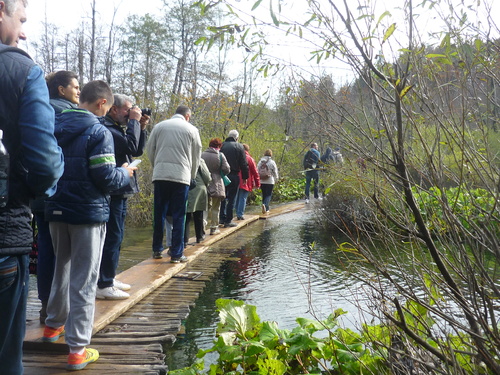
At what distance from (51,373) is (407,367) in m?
2.38

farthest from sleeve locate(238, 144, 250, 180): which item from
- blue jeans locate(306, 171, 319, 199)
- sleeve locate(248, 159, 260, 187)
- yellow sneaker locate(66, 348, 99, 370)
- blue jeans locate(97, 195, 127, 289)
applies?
yellow sneaker locate(66, 348, 99, 370)

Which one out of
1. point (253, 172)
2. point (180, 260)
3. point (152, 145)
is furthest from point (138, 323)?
point (253, 172)

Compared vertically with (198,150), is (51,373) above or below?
below

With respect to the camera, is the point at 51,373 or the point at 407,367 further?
the point at 51,373

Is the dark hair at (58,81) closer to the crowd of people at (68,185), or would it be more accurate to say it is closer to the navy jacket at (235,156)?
the crowd of people at (68,185)

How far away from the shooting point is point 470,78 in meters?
2.52

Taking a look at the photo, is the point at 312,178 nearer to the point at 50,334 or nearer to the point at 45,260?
the point at 45,260

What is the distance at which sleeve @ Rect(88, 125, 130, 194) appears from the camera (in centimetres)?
388

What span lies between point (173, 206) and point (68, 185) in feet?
11.2

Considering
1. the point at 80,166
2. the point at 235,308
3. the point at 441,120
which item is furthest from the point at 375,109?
the point at 80,166

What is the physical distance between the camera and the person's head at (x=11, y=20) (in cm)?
236

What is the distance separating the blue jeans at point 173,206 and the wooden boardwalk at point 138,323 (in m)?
0.33

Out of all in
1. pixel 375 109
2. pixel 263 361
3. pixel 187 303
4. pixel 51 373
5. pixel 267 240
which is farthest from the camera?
pixel 267 240

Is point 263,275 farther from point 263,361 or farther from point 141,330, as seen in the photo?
point 263,361
